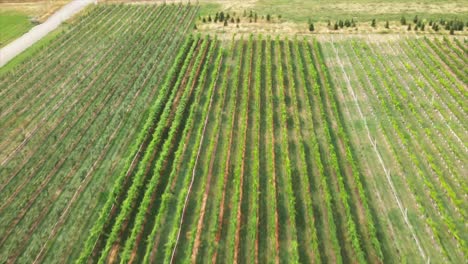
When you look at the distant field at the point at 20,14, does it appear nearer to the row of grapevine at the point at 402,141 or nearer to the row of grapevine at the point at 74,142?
the row of grapevine at the point at 74,142

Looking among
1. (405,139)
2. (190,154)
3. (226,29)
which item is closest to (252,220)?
(190,154)

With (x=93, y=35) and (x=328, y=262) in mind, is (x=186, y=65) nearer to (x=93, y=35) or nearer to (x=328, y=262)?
(x=93, y=35)

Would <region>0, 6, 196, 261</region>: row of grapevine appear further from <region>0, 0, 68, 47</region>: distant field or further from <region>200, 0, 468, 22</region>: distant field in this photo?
<region>200, 0, 468, 22</region>: distant field

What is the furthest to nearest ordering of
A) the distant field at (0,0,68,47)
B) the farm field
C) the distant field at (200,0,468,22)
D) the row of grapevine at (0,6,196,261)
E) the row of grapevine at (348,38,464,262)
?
the distant field at (200,0,468,22) < the distant field at (0,0,68,47) < the row of grapevine at (348,38,464,262) < the row of grapevine at (0,6,196,261) < the farm field

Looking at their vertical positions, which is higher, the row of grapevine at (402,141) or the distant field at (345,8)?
the distant field at (345,8)

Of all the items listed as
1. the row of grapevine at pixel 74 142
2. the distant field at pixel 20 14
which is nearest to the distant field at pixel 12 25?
the distant field at pixel 20 14

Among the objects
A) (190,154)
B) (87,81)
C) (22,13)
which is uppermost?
(22,13)

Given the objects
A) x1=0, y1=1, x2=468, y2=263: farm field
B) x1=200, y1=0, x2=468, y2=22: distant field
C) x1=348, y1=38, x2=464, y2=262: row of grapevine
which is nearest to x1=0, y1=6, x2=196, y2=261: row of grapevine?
x1=0, y1=1, x2=468, y2=263: farm field
